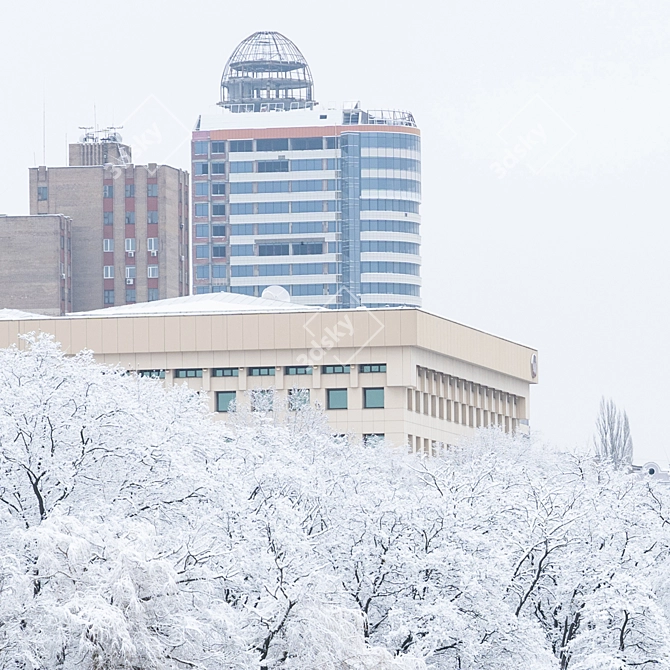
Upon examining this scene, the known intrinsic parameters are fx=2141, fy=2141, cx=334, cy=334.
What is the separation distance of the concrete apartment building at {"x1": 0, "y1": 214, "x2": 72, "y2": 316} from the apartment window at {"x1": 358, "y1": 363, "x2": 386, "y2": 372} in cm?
6928

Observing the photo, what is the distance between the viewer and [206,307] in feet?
416

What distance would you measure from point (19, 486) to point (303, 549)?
247 inches

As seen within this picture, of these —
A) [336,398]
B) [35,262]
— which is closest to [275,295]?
[336,398]

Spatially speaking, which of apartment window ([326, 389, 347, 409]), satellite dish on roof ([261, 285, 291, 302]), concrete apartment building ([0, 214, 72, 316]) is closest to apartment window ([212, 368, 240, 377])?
apartment window ([326, 389, 347, 409])

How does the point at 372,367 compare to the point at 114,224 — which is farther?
the point at 114,224

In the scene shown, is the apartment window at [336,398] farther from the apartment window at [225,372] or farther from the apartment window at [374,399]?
the apartment window at [225,372]

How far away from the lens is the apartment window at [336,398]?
11700 centimetres

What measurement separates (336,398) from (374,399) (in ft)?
6.83

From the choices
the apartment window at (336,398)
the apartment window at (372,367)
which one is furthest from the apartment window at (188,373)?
the apartment window at (372,367)

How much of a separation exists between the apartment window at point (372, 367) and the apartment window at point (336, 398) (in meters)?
1.58

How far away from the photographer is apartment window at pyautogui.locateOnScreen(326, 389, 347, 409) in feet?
384

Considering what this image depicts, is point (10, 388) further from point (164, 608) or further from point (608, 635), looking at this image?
point (608, 635)

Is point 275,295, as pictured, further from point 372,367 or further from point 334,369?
point 334,369

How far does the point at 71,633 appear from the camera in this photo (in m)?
38.3
